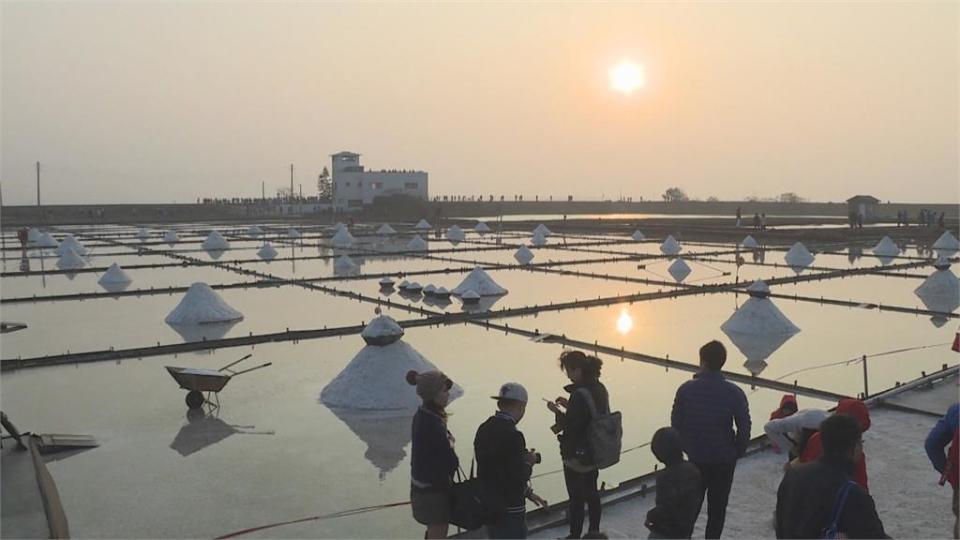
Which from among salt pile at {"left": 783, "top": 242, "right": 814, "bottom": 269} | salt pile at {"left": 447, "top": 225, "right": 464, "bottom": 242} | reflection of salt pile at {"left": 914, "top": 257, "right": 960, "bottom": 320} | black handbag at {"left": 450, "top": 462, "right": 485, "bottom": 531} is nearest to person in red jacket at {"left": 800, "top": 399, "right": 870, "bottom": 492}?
black handbag at {"left": 450, "top": 462, "right": 485, "bottom": 531}

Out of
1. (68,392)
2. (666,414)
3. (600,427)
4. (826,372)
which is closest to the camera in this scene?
(600,427)

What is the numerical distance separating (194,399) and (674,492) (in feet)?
20.3

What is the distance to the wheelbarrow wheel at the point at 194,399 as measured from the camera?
26.4 feet

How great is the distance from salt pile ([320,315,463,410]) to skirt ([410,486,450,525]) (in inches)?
170

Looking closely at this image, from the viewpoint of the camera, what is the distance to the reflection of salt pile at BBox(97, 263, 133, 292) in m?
18.2

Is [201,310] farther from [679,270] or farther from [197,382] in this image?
[679,270]

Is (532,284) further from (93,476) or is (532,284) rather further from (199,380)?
(93,476)

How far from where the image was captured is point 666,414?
7.80 meters

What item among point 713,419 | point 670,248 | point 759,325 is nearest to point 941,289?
point 759,325

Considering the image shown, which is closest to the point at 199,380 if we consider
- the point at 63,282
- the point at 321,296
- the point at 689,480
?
the point at 689,480

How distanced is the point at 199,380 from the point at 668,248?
815 inches

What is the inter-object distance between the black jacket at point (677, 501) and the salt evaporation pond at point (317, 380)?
7.45 feet

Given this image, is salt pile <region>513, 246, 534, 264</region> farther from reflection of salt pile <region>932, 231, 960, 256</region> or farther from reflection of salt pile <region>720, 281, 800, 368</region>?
reflection of salt pile <region>932, 231, 960, 256</region>

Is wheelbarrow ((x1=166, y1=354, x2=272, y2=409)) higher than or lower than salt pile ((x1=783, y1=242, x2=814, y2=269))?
lower
